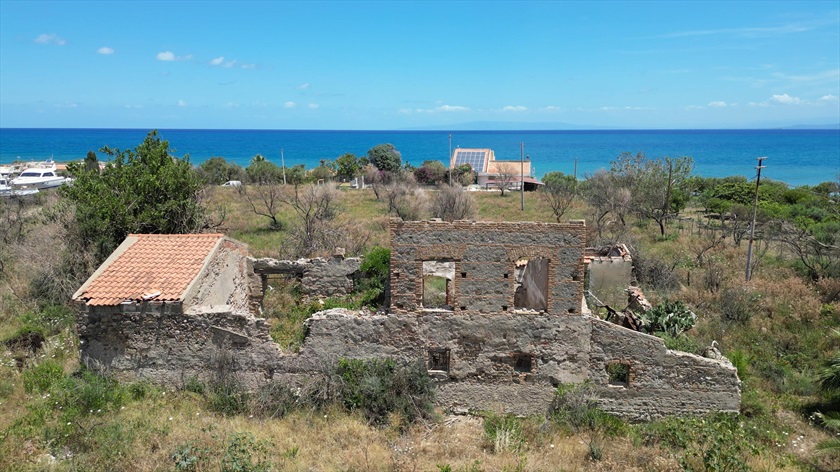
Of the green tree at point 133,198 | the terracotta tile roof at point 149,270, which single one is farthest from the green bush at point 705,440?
the green tree at point 133,198

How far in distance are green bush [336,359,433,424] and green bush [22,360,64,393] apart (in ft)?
21.6

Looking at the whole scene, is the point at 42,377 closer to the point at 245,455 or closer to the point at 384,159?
the point at 245,455

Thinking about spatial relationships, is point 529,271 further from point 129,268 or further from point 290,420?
point 129,268

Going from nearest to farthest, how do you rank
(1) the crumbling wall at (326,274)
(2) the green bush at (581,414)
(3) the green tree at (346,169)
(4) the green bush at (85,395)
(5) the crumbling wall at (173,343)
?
(4) the green bush at (85,395), (5) the crumbling wall at (173,343), (2) the green bush at (581,414), (1) the crumbling wall at (326,274), (3) the green tree at (346,169)

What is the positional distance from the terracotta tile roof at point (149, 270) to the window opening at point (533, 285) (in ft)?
27.6

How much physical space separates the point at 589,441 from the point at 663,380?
7.95 ft

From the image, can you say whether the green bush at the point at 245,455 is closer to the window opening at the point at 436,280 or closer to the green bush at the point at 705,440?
the window opening at the point at 436,280

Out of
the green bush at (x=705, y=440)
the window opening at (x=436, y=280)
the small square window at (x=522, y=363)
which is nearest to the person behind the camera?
the green bush at (x=705, y=440)

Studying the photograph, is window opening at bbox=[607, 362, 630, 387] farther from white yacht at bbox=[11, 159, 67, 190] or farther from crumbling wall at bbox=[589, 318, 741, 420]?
white yacht at bbox=[11, 159, 67, 190]

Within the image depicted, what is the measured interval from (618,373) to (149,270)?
11.8 metres

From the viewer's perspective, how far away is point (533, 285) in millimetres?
14734

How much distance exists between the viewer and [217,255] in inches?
571

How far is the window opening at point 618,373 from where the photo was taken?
43.0 ft

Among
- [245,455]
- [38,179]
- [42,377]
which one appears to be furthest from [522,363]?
[38,179]
